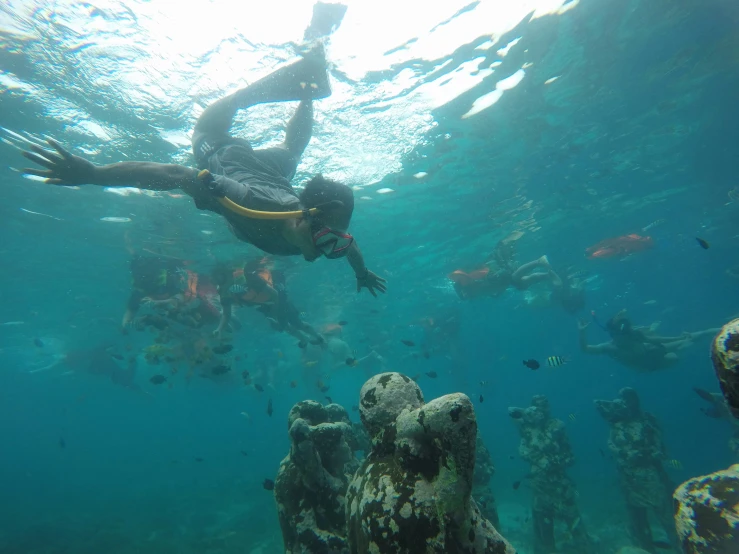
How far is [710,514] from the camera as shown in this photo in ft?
10.1

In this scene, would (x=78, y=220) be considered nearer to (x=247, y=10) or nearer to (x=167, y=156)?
(x=167, y=156)

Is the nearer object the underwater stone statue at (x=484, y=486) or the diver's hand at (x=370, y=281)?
the diver's hand at (x=370, y=281)

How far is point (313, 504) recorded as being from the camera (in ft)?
14.2

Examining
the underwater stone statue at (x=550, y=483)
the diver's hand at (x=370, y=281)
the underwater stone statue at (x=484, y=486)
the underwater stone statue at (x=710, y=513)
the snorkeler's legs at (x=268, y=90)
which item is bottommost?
the underwater stone statue at (x=550, y=483)

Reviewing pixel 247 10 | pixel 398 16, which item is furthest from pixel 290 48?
pixel 398 16

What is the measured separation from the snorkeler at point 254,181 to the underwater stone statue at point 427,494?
298 centimetres

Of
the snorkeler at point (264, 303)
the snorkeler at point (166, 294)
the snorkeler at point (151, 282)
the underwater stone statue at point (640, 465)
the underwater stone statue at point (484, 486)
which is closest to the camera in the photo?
the underwater stone statue at point (484, 486)

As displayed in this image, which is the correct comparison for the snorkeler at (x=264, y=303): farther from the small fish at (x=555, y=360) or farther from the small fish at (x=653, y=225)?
the small fish at (x=653, y=225)

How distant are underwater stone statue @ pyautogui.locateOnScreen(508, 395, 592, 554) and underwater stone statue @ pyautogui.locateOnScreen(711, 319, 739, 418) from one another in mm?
10192

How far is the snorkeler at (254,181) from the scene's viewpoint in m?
4.48

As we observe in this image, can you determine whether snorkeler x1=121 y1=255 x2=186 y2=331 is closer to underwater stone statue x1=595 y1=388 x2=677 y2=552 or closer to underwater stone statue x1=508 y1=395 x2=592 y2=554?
underwater stone statue x1=508 y1=395 x2=592 y2=554

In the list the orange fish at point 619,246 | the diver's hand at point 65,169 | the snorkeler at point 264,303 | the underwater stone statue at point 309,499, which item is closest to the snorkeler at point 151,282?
the snorkeler at point 264,303

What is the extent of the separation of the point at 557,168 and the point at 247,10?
14.2m

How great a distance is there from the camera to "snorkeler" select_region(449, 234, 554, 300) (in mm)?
19078
